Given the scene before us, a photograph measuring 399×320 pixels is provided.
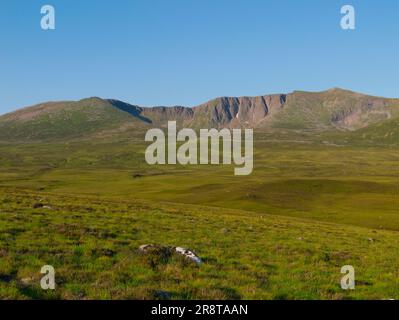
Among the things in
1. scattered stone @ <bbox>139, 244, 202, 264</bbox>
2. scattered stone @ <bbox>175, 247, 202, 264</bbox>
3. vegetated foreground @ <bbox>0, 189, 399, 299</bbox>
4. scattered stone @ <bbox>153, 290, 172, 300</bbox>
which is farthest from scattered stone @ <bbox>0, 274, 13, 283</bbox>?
scattered stone @ <bbox>175, 247, 202, 264</bbox>

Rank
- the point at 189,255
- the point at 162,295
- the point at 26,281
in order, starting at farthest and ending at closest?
1. the point at 189,255
2. the point at 26,281
3. the point at 162,295

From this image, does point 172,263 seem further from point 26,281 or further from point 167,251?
point 26,281

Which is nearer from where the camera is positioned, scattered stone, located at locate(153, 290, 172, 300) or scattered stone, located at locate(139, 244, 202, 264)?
scattered stone, located at locate(153, 290, 172, 300)

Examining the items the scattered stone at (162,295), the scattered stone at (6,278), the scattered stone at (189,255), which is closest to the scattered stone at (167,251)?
the scattered stone at (189,255)

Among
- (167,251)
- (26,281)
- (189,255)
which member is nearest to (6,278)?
(26,281)

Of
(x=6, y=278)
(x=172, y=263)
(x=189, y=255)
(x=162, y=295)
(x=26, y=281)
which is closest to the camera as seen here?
(x=162, y=295)

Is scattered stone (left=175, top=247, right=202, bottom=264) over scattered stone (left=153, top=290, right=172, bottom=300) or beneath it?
beneath

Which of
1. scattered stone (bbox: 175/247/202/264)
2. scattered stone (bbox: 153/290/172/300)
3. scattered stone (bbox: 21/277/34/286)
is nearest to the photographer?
scattered stone (bbox: 153/290/172/300)

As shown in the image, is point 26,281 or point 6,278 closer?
point 26,281

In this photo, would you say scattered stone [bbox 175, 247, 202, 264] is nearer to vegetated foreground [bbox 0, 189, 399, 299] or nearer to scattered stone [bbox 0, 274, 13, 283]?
vegetated foreground [bbox 0, 189, 399, 299]

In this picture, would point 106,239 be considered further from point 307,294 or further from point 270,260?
point 307,294
